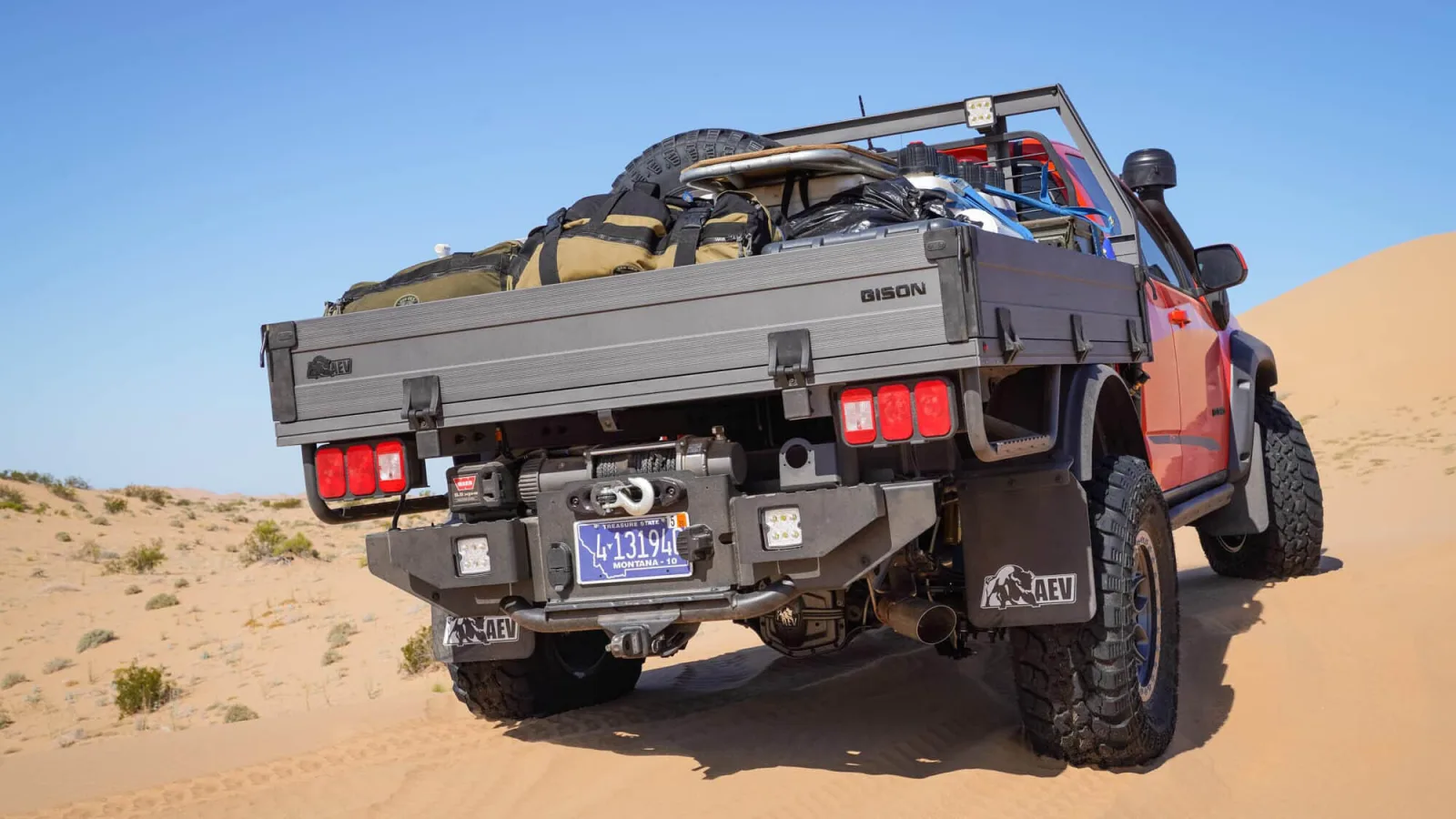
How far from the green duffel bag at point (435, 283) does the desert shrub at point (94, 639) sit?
25.2 ft

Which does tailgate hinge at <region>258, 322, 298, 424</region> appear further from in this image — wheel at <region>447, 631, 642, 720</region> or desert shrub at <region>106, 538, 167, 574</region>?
desert shrub at <region>106, 538, 167, 574</region>

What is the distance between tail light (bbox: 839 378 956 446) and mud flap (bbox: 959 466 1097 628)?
25.5 inches

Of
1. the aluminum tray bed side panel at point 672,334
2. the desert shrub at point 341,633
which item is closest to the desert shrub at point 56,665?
the desert shrub at point 341,633

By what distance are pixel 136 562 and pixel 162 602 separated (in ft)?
10.6

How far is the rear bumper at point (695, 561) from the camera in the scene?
3.86 meters

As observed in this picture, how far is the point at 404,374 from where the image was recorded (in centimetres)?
431

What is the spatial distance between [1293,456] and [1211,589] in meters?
0.91

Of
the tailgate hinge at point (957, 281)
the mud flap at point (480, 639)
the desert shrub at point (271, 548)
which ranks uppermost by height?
the tailgate hinge at point (957, 281)

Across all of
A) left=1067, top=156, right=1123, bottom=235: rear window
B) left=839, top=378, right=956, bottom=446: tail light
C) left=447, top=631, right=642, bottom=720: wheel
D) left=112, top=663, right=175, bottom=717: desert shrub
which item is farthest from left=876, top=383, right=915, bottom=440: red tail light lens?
left=112, top=663, right=175, bottom=717: desert shrub

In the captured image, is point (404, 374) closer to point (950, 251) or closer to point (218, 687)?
point (950, 251)

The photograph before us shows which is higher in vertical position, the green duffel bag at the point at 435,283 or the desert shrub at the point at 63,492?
the green duffel bag at the point at 435,283

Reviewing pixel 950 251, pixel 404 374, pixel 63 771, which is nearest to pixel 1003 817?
pixel 950 251

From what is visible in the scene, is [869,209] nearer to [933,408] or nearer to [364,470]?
[933,408]

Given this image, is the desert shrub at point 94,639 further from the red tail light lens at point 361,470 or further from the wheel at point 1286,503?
the wheel at point 1286,503
